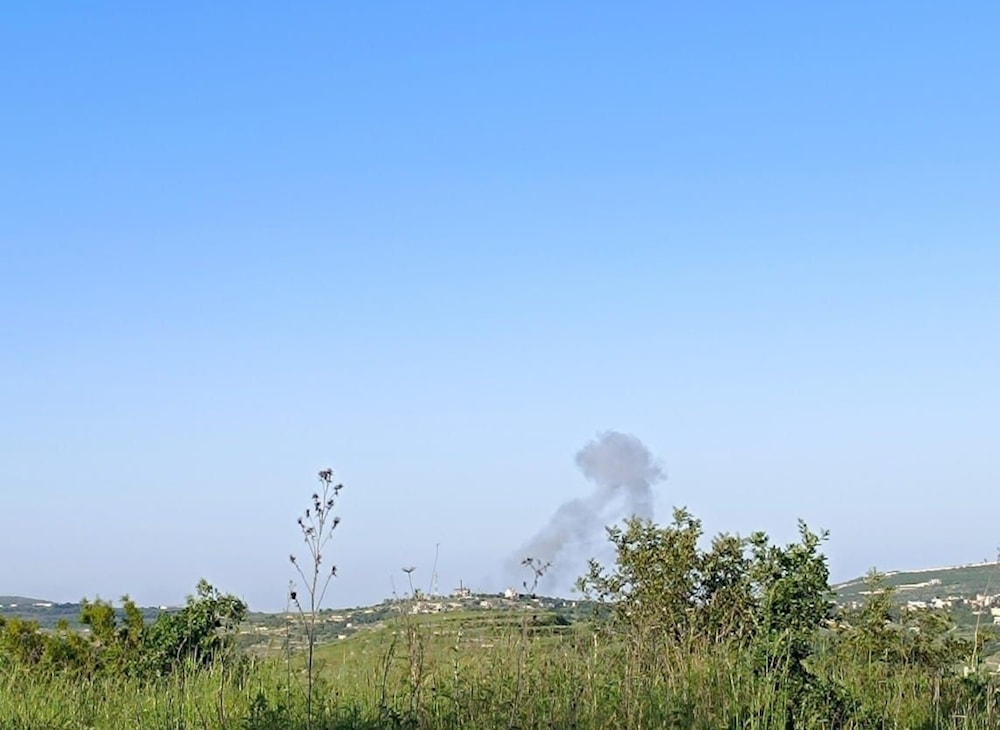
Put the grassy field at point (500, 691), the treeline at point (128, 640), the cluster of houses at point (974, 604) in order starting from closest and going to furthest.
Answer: the grassy field at point (500, 691)
the cluster of houses at point (974, 604)
the treeline at point (128, 640)

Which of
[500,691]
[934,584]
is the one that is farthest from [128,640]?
[934,584]

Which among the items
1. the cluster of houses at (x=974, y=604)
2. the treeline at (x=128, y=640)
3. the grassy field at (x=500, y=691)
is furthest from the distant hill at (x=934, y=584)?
the treeline at (x=128, y=640)

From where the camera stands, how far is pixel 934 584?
13664 millimetres

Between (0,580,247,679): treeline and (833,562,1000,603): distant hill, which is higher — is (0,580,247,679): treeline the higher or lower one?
the lower one

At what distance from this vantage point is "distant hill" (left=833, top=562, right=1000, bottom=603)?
36.8ft

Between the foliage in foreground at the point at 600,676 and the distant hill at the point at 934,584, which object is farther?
the distant hill at the point at 934,584

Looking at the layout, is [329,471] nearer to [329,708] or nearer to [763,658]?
[329,708]

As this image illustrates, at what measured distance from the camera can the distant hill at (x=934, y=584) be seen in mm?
11219

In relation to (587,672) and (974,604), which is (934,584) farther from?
(587,672)

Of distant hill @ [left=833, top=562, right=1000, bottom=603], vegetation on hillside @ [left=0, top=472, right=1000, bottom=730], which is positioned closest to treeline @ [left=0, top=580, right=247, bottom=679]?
vegetation on hillside @ [left=0, top=472, right=1000, bottom=730]

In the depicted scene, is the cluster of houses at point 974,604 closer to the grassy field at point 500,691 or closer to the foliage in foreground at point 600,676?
the foliage in foreground at point 600,676

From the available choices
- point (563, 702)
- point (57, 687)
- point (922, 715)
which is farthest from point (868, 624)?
point (57, 687)

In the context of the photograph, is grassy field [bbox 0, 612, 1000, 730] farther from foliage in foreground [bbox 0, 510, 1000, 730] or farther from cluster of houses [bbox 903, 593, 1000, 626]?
cluster of houses [bbox 903, 593, 1000, 626]

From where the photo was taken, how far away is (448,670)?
9.23m
